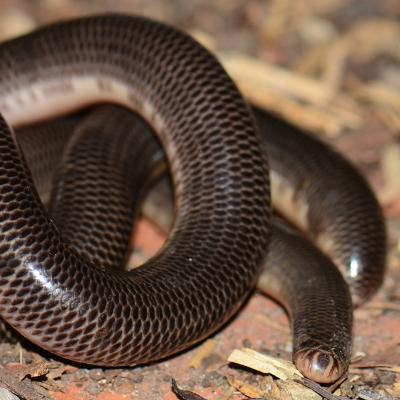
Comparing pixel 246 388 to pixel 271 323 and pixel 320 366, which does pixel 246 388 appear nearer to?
pixel 320 366

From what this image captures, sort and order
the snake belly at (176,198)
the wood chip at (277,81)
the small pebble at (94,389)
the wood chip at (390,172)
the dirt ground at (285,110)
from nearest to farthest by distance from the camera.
A: 1. the snake belly at (176,198)
2. the small pebble at (94,389)
3. the dirt ground at (285,110)
4. the wood chip at (390,172)
5. the wood chip at (277,81)

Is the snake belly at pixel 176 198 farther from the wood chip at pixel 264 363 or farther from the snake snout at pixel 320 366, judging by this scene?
the snake snout at pixel 320 366

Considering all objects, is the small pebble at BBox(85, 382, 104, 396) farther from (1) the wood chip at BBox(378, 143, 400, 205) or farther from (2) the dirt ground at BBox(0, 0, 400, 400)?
(1) the wood chip at BBox(378, 143, 400, 205)

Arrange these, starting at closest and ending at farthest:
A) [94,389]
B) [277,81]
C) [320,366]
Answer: [320,366] → [94,389] → [277,81]

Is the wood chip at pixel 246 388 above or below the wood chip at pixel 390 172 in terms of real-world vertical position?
below

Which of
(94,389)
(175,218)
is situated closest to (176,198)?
(175,218)

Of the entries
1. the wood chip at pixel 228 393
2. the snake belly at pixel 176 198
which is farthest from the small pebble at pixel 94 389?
the wood chip at pixel 228 393

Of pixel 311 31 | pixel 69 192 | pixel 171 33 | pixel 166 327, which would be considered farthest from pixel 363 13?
pixel 166 327
